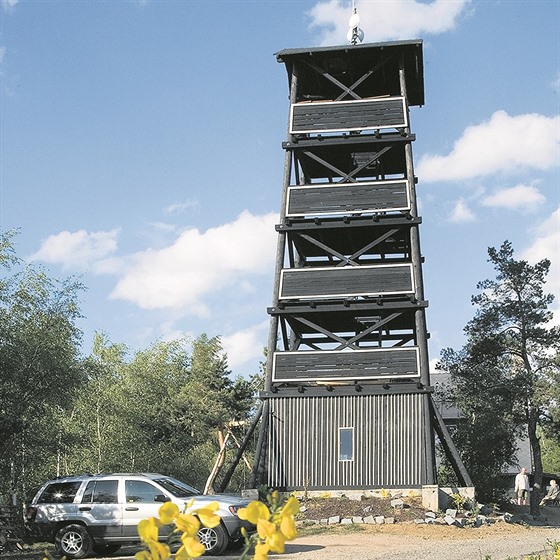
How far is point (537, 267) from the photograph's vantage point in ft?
133

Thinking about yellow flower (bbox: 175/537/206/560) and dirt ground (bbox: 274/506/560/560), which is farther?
dirt ground (bbox: 274/506/560/560)

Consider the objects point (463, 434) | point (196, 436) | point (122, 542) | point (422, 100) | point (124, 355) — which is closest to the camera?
point (122, 542)

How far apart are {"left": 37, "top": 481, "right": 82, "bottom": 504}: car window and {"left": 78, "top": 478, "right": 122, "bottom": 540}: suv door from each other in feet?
0.85

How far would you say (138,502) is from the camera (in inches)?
721

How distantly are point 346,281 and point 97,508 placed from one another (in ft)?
43.2

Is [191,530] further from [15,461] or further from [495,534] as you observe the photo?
[15,461]

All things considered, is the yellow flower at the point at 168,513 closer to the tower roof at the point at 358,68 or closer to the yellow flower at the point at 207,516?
the yellow flower at the point at 207,516

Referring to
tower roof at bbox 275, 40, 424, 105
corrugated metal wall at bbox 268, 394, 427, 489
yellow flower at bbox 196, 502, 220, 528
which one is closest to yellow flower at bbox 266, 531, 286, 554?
yellow flower at bbox 196, 502, 220, 528

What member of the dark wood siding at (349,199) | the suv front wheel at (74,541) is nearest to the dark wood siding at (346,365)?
the dark wood siding at (349,199)

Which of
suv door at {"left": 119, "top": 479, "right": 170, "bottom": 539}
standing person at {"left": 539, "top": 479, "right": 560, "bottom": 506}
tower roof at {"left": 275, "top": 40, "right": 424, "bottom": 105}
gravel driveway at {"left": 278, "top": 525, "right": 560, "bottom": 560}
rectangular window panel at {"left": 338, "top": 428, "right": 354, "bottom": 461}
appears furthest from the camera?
standing person at {"left": 539, "top": 479, "right": 560, "bottom": 506}

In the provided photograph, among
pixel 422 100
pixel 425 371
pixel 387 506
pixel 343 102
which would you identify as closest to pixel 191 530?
pixel 387 506

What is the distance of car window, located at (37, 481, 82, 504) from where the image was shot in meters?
18.6

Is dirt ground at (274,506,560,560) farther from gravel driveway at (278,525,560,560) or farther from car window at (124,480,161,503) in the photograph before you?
car window at (124,480,161,503)

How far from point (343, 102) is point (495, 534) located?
15849 mm
